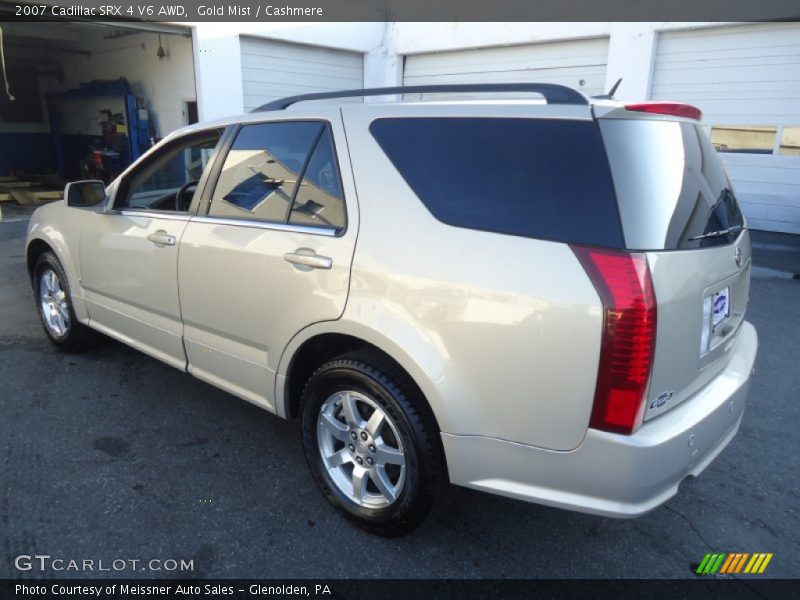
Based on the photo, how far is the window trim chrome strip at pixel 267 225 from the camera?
2525 mm

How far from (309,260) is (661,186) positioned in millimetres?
1400

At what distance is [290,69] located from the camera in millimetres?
12062

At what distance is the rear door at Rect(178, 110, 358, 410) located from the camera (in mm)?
2498

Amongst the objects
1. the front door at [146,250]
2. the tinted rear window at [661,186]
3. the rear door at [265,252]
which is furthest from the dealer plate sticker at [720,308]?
the front door at [146,250]

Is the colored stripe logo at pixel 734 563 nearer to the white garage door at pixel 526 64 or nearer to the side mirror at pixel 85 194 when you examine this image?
the side mirror at pixel 85 194

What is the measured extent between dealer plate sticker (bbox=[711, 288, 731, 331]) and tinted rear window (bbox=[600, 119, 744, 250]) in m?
0.20

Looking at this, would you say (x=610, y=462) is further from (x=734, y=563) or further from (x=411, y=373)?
(x=734, y=563)

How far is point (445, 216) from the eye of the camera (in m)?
2.18

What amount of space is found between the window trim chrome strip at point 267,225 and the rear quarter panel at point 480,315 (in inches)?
8.6

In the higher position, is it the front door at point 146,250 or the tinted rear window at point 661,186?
the tinted rear window at point 661,186

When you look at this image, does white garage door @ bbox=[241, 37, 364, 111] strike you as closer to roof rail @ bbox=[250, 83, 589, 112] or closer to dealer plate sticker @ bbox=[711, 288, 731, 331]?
roof rail @ bbox=[250, 83, 589, 112]

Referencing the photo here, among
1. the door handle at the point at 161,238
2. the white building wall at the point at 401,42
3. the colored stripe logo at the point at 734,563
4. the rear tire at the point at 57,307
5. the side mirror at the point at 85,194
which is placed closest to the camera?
the colored stripe logo at the point at 734,563

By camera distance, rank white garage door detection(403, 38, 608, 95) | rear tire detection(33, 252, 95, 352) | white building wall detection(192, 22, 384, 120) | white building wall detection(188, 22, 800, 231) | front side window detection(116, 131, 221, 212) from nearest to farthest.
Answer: front side window detection(116, 131, 221, 212) → rear tire detection(33, 252, 95, 352) → white building wall detection(188, 22, 800, 231) → white building wall detection(192, 22, 384, 120) → white garage door detection(403, 38, 608, 95)

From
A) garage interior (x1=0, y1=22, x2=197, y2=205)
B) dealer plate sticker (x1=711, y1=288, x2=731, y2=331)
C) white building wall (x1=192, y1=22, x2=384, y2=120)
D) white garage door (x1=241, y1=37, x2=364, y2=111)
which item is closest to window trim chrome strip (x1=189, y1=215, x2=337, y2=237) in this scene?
dealer plate sticker (x1=711, y1=288, x2=731, y2=331)
